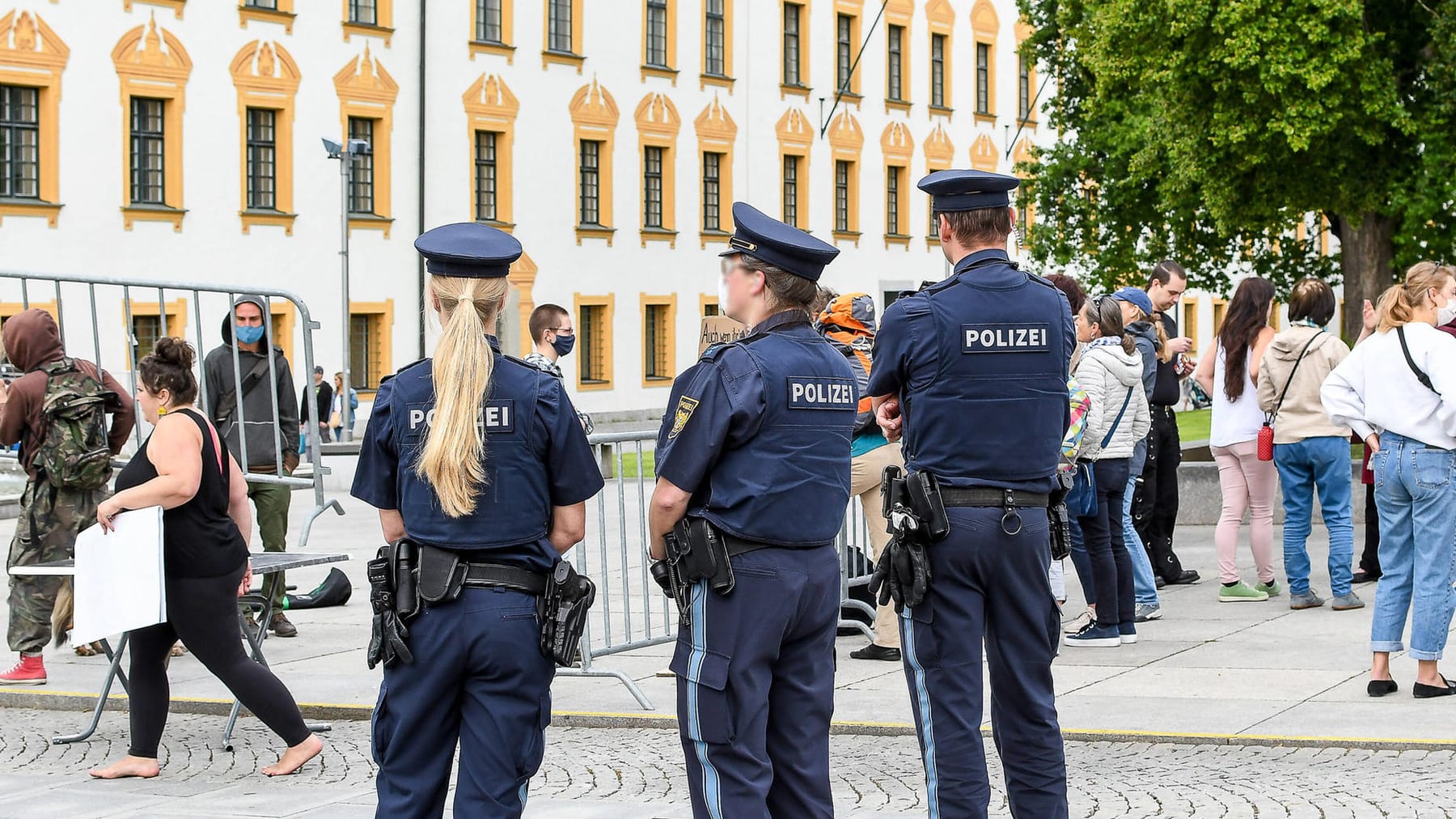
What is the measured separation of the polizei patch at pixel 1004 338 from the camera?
210 inches

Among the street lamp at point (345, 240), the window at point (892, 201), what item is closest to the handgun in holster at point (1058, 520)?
the street lamp at point (345, 240)

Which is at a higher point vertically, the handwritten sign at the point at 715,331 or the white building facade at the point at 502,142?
the white building facade at the point at 502,142

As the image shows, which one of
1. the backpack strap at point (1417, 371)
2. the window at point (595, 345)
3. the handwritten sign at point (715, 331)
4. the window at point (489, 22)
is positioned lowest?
the backpack strap at point (1417, 371)

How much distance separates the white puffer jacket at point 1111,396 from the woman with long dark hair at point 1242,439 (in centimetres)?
132

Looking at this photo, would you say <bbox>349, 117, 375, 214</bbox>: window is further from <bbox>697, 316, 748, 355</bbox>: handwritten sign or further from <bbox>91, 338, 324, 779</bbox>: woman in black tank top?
<bbox>91, 338, 324, 779</bbox>: woman in black tank top

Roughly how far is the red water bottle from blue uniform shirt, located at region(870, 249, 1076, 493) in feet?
18.0

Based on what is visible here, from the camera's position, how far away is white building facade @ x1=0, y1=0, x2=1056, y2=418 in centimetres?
3184

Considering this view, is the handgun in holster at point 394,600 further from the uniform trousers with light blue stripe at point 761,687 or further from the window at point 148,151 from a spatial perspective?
the window at point 148,151

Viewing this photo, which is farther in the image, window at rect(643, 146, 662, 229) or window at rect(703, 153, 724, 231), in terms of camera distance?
window at rect(703, 153, 724, 231)

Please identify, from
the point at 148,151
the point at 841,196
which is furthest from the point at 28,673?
the point at 841,196

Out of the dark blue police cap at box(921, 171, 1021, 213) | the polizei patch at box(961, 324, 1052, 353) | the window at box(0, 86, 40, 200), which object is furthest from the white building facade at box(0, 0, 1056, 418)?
the polizei patch at box(961, 324, 1052, 353)

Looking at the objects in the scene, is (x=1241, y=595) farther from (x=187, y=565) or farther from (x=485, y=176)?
(x=485, y=176)

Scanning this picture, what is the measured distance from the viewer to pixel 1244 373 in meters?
10.9

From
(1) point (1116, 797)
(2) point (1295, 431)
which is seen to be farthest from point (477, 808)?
(2) point (1295, 431)
